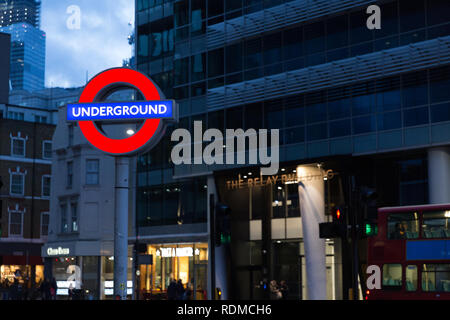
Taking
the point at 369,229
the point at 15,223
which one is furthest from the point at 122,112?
the point at 15,223

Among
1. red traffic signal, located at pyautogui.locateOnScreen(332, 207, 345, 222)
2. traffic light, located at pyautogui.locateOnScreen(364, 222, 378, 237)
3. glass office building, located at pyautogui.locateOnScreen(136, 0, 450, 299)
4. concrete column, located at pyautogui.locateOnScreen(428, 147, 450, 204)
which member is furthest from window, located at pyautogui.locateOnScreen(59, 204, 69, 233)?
traffic light, located at pyautogui.locateOnScreen(364, 222, 378, 237)

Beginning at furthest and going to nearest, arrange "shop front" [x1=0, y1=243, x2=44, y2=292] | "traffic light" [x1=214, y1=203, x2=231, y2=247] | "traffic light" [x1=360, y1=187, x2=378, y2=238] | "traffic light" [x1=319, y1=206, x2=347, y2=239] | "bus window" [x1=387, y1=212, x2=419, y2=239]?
1. "shop front" [x1=0, y1=243, x2=44, y2=292]
2. "bus window" [x1=387, y1=212, x2=419, y2=239]
3. "traffic light" [x1=319, y1=206, x2=347, y2=239]
4. "traffic light" [x1=360, y1=187, x2=378, y2=238]
5. "traffic light" [x1=214, y1=203, x2=231, y2=247]

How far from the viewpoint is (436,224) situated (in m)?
24.1

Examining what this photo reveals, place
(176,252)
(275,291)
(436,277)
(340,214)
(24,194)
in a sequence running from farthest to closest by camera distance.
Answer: (24,194), (176,252), (275,291), (436,277), (340,214)

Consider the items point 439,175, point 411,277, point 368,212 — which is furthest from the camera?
point 439,175

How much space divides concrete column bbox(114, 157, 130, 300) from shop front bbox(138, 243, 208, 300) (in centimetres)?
1991

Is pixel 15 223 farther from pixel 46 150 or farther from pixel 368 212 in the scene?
pixel 368 212

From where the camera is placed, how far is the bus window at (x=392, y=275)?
25.7 metres

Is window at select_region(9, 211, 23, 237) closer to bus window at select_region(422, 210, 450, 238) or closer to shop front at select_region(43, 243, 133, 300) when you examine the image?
shop front at select_region(43, 243, 133, 300)

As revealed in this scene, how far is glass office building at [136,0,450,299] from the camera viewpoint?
33625 millimetres

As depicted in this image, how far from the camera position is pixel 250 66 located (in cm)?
4131

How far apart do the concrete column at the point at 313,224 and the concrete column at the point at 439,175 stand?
632 centimetres

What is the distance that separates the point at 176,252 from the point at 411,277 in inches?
946
